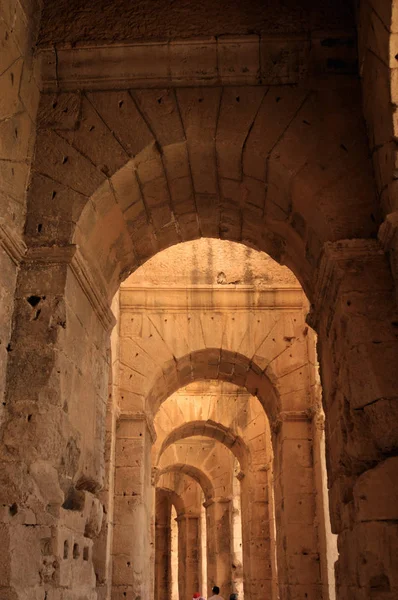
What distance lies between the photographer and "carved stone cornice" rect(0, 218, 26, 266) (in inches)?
160

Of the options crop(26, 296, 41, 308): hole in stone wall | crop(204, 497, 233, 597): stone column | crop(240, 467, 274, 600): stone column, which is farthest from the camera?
crop(204, 497, 233, 597): stone column

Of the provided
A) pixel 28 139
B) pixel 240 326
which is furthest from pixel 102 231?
pixel 240 326

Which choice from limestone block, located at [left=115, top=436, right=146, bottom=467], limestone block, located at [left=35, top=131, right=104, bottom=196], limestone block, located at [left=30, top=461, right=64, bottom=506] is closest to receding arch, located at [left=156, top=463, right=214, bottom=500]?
limestone block, located at [left=115, top=436, right=146, bottom=467]

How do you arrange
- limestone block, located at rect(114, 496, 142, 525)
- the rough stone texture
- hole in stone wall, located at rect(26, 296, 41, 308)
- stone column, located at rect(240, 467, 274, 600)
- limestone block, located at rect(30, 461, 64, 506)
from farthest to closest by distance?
stone column, located at rect(240, 467, 274, 600) → limestone block, located at rect(114, 496, 142, 525) → the rough stone texture → hole in stone wall, located at rect(26, 296, 41, 308) → limestone block, located at rect(30, 461, 64, 506)

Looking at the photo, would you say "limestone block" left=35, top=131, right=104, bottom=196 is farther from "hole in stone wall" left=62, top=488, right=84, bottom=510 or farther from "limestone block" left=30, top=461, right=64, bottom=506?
"hole in stone wall" left=62, top=488, right=84, bottom=510

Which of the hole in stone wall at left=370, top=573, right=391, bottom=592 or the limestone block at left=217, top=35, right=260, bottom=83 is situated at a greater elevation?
the limestone block at left=217, top=35, right=260, bottom=83

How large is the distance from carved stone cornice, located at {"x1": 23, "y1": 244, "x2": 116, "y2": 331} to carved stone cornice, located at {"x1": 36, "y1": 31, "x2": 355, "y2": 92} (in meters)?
1.39

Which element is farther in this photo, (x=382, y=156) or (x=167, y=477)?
(x=167, y=477)

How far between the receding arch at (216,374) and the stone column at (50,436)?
15.1ft

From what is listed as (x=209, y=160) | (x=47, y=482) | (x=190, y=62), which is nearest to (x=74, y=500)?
(x=47, y=482)

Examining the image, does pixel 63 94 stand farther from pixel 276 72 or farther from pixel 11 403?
pixel 11 403

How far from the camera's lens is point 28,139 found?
4672mm

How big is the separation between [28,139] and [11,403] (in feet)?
6.24

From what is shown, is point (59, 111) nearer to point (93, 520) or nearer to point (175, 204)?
point (175, 204)
